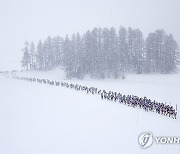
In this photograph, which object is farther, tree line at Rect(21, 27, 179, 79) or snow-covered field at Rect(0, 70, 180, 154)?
tree line at Rect(21, 27, 179, 79)

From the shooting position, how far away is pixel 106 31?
250ft

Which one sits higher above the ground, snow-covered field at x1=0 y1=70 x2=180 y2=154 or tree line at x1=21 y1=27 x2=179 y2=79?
tree line at x1=21 y1=27 x2=179 y2=79

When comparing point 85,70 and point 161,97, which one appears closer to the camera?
point 161,97

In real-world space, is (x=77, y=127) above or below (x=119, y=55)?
below

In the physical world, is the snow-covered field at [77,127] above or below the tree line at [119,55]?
below

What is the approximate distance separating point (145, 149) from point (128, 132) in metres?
3.82

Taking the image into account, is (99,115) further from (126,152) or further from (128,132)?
(126,152)

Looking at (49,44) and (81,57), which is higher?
(49,44)

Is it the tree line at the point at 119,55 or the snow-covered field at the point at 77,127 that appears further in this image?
the tree line at the point at 119,55

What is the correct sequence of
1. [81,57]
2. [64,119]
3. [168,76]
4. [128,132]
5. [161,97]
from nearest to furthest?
[128,132], [64,119], [161,97], [168,76], [81,57]

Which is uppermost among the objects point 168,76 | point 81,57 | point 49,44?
point 49,44

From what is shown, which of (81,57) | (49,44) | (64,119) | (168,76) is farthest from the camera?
(49,44)

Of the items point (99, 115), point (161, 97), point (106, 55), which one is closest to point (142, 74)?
point (106, 55)

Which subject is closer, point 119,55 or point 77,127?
point 77,127
